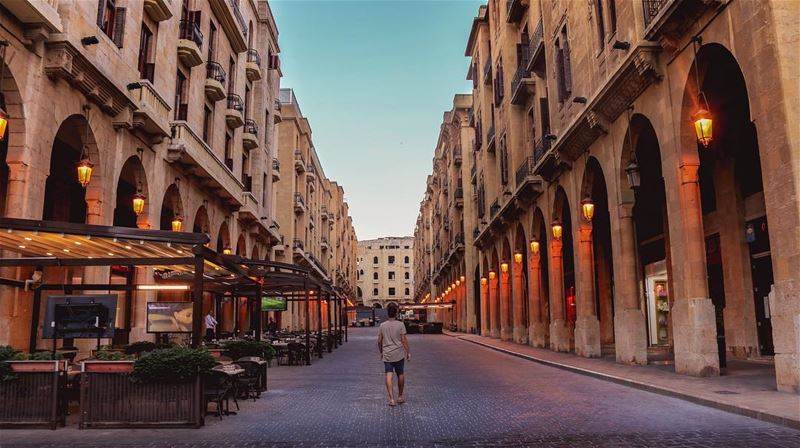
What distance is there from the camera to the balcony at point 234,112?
29.3 metres

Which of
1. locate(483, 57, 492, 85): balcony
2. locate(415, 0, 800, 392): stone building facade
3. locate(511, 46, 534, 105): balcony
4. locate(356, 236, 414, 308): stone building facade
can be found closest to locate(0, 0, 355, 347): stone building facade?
locate(415, 0, 800, 392): stone building facade

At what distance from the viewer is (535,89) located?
1124 inches

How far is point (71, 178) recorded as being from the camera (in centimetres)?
1992

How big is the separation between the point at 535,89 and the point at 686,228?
52.2 feet

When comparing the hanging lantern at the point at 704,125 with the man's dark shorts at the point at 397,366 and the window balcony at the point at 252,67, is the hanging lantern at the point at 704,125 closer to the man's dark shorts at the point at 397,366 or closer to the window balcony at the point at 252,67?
the man's dark shorts at the point at 397,366

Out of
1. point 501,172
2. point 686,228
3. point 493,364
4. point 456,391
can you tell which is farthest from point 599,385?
point 501,172

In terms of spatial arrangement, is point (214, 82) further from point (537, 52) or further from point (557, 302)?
point (557, 302)

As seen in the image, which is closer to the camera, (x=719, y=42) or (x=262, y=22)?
(x=719, y=42)

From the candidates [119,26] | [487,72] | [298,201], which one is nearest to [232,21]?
[119,26]

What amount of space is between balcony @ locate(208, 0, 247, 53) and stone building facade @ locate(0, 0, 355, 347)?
0.07 m

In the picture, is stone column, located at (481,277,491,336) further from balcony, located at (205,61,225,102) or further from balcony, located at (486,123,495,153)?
balcony, located at (205,61,225,102)

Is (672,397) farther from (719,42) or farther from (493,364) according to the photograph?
(493,364)

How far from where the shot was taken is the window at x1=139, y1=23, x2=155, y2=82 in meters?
19.8

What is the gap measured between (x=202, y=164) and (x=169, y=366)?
51.6 feet
